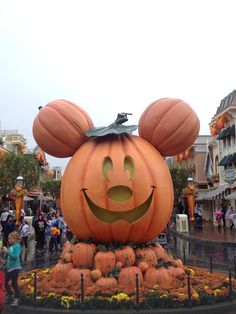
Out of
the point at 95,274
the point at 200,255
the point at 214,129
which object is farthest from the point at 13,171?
the point at 95,274

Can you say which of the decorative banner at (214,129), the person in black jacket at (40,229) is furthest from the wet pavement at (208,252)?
the decorative banner at (214,129)

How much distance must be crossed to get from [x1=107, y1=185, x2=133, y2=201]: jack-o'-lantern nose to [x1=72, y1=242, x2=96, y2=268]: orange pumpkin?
1.07 meters

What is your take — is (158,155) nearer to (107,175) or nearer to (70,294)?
(107,175)

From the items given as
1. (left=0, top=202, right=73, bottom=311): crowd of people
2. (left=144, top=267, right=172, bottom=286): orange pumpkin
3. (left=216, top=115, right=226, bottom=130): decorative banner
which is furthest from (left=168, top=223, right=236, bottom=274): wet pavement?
(left=216, top=115, right=226, bottom=130): decorative banner

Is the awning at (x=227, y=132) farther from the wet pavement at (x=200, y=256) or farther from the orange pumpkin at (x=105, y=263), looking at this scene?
the orange pumpkin at (x=105, y=263)

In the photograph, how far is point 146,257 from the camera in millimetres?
7648

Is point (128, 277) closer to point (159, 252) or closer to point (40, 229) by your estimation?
point (159, 252)

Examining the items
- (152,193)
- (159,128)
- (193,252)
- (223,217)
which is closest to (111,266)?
(152,193)

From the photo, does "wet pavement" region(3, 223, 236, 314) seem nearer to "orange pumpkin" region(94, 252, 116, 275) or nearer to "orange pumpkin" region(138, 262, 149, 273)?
"orange pumpkin" region(138, 262, 149, 273)

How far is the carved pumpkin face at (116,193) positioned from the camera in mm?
7402

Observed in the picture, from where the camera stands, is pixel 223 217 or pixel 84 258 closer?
pixel 84 258

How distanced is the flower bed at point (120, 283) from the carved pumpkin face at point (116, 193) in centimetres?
40

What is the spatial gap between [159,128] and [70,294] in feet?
11.3

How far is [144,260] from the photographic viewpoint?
7.62 m
